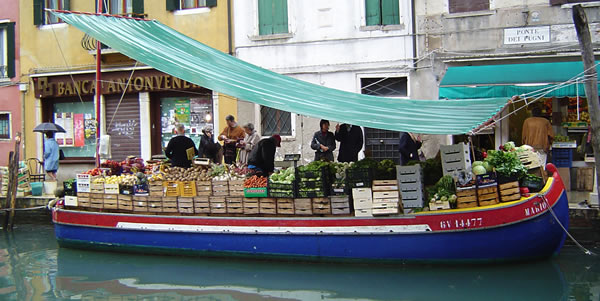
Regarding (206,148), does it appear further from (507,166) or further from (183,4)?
(507,166)

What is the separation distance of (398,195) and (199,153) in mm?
4856

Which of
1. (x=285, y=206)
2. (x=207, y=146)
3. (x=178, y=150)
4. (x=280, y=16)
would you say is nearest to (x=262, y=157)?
(x=285, y=206)

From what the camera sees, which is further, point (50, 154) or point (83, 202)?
point (50, 154)

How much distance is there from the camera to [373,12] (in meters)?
14.8

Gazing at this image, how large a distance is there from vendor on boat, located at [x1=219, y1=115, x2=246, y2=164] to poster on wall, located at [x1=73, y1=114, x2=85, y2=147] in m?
6.90

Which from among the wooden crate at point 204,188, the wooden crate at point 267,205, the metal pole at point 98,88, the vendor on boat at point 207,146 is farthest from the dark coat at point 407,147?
the metal pole at point 98,88

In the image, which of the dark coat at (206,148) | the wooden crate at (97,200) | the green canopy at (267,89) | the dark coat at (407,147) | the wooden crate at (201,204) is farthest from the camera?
the dark coat at (206,148)

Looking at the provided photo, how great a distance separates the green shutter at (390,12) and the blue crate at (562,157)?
4890 millimetres

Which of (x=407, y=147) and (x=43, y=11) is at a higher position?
(x=43, y=11)

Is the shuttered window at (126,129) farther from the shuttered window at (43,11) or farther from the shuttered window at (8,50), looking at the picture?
the shuttered window at (8,50)

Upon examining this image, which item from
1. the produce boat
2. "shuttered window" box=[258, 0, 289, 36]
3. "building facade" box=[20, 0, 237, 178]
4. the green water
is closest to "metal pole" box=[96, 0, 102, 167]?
"building facade" box=[20, 0, 237, 178]

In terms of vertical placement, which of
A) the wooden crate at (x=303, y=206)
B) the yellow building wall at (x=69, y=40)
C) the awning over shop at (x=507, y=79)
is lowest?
the wooden crate at (x=303, y=206)

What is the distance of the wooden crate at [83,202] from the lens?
10773 millimetres

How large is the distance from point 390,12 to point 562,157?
5.31m
